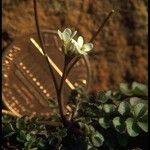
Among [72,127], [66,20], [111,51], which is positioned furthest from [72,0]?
[72,127]

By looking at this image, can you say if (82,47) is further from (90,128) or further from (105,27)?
(105,27)

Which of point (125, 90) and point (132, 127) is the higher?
point (125, 90)

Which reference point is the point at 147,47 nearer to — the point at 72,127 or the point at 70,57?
the point at 72,127

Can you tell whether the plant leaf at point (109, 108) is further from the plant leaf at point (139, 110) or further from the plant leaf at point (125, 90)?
the plant leaf at point (125, 90)

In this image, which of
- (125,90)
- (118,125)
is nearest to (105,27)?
(125,90)

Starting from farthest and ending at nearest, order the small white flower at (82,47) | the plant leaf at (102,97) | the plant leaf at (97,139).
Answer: the plant leaf at (102,97) < the plant leaf at (97,139) < the small white flower at (82,47)

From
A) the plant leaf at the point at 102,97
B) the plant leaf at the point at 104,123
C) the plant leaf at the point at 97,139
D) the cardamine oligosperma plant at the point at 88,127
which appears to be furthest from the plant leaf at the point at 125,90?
the plant leaf at the point at 97,139
